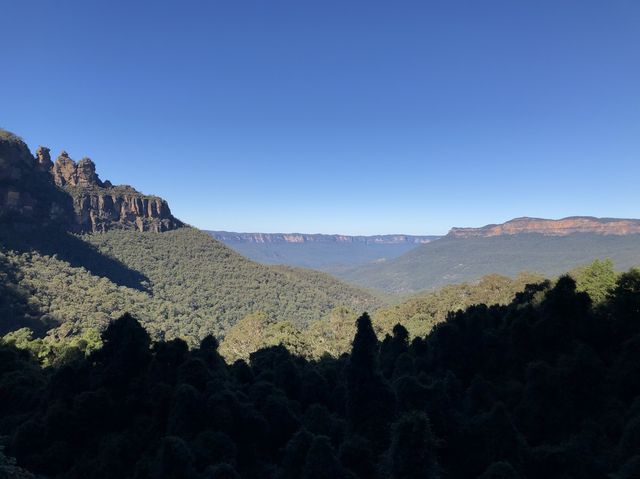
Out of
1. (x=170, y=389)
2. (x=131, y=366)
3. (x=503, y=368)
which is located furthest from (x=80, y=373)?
(x=503, y=368)

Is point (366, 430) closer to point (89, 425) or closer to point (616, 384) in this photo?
point (616, 384)

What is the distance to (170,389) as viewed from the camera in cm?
2580

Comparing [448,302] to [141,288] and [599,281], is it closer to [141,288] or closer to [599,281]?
[599,281]

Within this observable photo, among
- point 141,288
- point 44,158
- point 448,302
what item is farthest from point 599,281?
point 44,158

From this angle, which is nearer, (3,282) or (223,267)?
(3,282)

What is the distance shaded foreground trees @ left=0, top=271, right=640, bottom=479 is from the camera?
17.5 metres

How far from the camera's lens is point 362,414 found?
23.0m

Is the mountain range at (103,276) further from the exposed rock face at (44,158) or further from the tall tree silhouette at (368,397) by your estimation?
the tall tree silhouette at (368,397)

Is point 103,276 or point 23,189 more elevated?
point 23,189

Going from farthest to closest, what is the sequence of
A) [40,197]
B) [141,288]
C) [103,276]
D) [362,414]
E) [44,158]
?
[44,158] < [141,288] < [40,197] < [103,276] < [362,414]

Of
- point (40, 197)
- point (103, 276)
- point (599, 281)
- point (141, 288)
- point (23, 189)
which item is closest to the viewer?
point (599, 281)

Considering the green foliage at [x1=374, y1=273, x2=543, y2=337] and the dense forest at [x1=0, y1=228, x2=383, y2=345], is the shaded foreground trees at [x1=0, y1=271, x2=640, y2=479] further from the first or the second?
the dense forest at [x1=0, y1=228, x2=383, y2=345]

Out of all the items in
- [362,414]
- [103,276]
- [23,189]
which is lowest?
[103,276]

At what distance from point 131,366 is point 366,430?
56.2 feet
